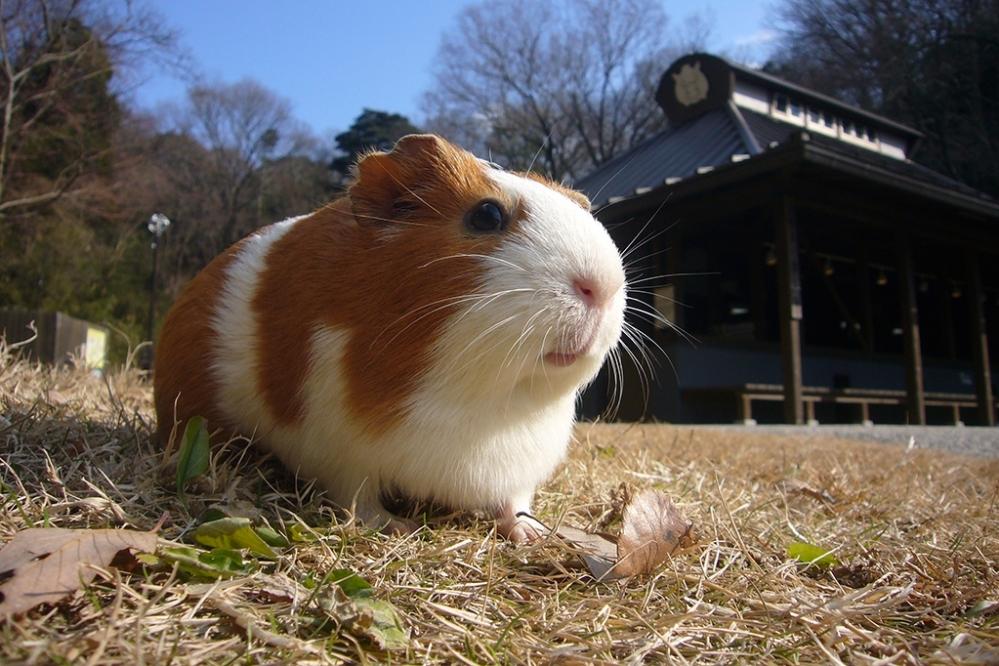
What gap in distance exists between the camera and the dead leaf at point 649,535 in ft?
4.97

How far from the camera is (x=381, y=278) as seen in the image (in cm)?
171

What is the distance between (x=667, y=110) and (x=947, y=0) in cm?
1957

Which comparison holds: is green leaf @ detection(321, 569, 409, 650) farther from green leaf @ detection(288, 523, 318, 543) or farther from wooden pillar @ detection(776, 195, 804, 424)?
wooden pillar @ detection(776, 195, 804, 424)

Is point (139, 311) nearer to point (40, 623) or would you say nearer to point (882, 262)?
point (882, 262)

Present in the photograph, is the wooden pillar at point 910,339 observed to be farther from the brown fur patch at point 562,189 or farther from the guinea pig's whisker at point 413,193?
the guinea pig's whisker at point 413,193

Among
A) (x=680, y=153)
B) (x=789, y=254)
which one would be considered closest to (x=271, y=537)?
(x=789, y=254)

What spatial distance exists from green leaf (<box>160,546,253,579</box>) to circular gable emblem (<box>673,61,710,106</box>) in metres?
12.6

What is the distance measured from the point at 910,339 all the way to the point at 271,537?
10.3 metres

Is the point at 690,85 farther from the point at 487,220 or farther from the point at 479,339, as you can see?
the point at 479,339

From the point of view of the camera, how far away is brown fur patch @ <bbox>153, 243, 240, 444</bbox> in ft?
6.68

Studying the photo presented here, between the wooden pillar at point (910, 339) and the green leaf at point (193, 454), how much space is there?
32.5 feet

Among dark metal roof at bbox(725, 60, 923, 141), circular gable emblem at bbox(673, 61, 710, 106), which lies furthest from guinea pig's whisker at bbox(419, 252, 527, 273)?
circular gable emblem at bbox(673, 61, 710, 106)

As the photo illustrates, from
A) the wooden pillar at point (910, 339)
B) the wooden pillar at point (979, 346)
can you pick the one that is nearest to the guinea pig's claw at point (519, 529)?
the wooden pillar at point (910, 339)

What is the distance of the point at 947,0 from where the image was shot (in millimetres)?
25391
